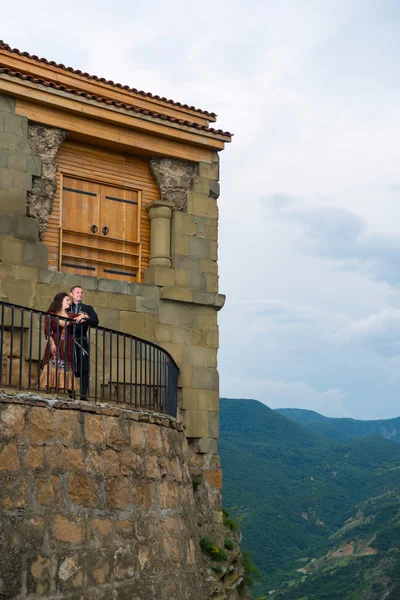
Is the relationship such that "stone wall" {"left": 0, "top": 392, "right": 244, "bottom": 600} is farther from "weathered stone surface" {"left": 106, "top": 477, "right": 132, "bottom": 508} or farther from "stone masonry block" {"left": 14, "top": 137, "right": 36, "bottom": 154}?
"stone masonry block" {"left": 14, "top": 137, "right": 36, "bottom": 154}

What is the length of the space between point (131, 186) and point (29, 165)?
248cm

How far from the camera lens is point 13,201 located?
52.2ft

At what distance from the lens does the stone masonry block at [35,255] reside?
1588 cm

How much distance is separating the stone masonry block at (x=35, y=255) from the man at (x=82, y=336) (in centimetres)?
271

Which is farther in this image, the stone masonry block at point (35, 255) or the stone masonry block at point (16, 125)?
the stone masonry block at point (16, 125)

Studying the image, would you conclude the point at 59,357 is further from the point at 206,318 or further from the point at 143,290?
the point at 206,318

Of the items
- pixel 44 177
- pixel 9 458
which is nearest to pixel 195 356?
pixel 44 177

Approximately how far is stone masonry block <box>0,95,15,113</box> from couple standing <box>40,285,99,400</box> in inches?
184

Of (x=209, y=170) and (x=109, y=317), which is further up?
(x=209, y=170)

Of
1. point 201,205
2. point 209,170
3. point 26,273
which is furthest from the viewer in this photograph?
point 209,170

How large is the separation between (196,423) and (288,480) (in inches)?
3664

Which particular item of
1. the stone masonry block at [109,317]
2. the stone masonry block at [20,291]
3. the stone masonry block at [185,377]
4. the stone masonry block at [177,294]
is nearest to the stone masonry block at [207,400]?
the stone masonry block at [185,377]

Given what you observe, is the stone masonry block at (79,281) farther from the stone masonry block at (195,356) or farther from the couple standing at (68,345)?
the couple standing at (68,345)

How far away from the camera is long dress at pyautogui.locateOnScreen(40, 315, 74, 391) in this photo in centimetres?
1178
